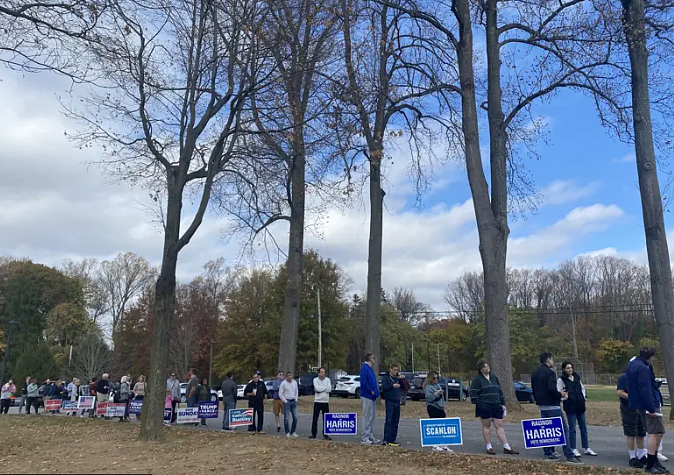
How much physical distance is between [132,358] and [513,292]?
52.9m

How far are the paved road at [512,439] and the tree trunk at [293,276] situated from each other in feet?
20.7

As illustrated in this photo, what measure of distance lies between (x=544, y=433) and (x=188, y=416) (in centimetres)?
1089

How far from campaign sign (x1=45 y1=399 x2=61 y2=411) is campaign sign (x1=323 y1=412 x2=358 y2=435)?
626 inches

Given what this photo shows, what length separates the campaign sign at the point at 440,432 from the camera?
402 inches

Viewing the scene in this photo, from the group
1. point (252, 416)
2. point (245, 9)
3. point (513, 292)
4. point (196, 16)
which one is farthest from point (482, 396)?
point (513, 292)

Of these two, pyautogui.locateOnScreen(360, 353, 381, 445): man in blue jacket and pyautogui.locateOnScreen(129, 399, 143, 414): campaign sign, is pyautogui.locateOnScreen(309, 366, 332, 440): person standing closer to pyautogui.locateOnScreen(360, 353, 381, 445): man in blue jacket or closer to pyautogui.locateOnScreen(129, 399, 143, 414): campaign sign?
pyautogui.locateOnScreen(360, 353, 381, 445): man in blue jacket

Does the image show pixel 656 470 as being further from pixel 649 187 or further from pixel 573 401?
pixel 649 187

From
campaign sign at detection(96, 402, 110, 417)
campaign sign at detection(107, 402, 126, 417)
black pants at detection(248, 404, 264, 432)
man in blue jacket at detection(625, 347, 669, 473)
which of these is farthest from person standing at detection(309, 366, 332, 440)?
campaign sign at detection(96, 402, 110, 417)

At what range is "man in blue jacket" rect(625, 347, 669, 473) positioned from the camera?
8250 millimetres

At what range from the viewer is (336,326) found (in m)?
53.0

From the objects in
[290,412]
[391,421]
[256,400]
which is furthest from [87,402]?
[391,421]

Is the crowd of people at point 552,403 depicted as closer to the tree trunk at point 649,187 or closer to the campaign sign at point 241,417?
the campaign sign at point 241,417

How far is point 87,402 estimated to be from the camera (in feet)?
68.5

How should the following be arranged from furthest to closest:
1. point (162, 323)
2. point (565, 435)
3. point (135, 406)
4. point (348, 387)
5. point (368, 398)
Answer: point (348, 387) < point (135, 406) < point (162, 323) < point (368, 398) < point (565, 435)
